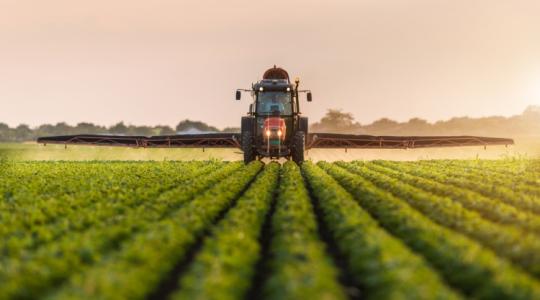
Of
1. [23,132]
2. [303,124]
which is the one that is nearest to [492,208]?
[303,124]

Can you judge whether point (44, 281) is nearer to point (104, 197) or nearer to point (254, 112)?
point (104, 197)

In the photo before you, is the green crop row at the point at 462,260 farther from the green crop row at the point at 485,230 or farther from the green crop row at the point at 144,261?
the green crop row at the point at 144,261

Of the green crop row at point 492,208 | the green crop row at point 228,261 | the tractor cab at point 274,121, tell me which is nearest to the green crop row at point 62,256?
the green crop row at point 228,261

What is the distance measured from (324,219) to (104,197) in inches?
219

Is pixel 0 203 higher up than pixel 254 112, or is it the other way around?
pixel 254 112

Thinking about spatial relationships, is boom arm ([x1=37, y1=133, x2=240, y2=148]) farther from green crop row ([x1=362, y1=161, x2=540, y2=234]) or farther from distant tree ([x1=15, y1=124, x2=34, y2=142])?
distant tree ([x1=15, y1=124, x2=34, y2=142])

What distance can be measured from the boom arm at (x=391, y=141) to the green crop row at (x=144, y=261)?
66.3 ft

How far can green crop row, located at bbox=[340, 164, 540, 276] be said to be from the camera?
7652 millimetres

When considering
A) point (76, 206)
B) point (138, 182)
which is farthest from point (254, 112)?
point (76, 206)

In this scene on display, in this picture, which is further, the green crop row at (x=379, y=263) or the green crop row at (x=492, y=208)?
the green crop row at (x=492, y=208)

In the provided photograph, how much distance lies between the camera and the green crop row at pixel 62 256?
6.31m

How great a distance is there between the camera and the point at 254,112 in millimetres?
25344

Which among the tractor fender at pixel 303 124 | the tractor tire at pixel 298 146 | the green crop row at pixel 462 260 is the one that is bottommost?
the green crop row at pixel 462 260

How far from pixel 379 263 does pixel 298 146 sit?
1874 centimetres
